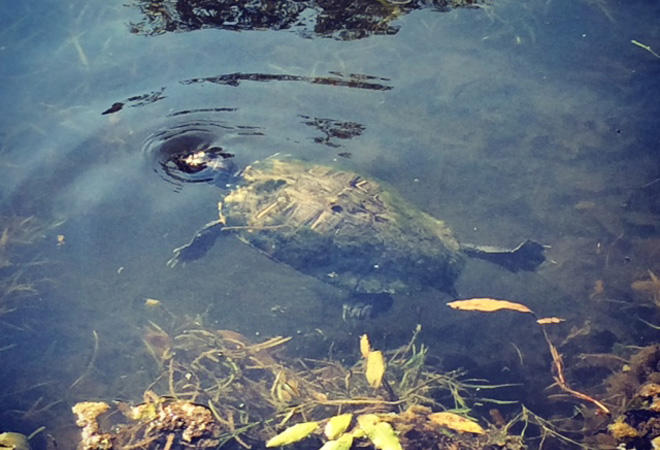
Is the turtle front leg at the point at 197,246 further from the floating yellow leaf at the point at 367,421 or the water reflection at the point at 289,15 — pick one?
the water reflection at the point at 289,15

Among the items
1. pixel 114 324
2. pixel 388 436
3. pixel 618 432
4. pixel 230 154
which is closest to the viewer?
pixel 388 436

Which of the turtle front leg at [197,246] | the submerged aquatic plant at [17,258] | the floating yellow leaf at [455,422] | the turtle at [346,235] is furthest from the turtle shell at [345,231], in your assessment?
the submerged aquatic plant at [17,258]

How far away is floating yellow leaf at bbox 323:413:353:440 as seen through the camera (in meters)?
3.21

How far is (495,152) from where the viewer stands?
513 centimetres

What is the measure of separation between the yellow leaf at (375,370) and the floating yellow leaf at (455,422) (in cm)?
44

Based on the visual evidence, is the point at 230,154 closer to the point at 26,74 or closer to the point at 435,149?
the point at 435,149

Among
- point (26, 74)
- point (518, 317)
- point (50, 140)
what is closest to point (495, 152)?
point (518, 317)

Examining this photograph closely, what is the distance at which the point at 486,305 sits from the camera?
13.9ft

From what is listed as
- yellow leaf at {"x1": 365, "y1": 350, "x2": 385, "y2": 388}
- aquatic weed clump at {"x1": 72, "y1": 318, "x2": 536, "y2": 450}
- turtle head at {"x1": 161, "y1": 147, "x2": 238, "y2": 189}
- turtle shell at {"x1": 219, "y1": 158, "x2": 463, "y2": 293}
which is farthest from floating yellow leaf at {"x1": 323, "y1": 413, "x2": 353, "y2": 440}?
turtle head at {"x1": 161, "y1": 147, "x2": 238, "y2": 189}

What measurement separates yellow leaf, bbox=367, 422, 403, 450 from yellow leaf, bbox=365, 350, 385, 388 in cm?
52

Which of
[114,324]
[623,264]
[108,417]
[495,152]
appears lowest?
[108,417]

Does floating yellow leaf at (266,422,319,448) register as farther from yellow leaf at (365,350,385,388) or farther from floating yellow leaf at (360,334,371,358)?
floating yellow leaf at (360,334,371,358)

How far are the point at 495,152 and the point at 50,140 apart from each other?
435 cm

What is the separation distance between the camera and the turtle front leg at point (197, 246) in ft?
15.0
